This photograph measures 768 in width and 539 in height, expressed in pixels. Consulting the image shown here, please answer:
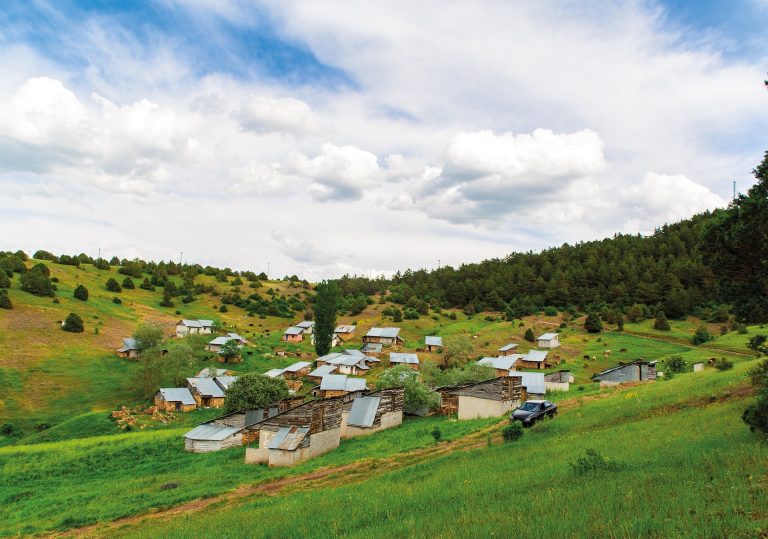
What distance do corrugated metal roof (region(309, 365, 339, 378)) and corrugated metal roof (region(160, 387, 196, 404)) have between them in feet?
56.9

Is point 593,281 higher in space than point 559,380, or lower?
higher

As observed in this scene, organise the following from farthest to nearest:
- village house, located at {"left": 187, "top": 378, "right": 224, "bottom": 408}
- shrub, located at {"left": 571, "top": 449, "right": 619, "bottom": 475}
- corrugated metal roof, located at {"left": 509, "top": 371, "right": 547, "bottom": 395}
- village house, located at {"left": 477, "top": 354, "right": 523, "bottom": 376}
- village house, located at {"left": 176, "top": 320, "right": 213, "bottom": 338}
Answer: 1. village house, located at {"left": 176, "top": 320, "right": 213, "bottom": 338}
2. village house, located at {"left": 477, "top": 354, "right": 523, "bottom": 376}
3. village house, located at {"left": 187, "top": 378, "right": 224, "bottom": 408}
4. corrugated metal roof, located at {"left": 509, "top": 371, "right": 547, "bottom": 395}
5. shrub, located at {"left": 571, "top": 449, "right": 619, "bottom": 475}

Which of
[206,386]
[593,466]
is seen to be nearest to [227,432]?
[206,386]

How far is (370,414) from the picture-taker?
1646 inches

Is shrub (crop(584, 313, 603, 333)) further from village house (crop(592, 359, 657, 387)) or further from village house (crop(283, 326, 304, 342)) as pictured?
village house (crop(283, 326, 304, 342))

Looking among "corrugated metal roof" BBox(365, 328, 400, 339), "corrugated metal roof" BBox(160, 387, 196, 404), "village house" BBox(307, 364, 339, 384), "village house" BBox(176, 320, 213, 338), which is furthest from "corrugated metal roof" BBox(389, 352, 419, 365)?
"village house" BBox(176, 320, 213, 338)

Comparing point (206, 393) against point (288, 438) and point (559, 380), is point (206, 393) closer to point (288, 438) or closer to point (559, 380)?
point (288, 438)

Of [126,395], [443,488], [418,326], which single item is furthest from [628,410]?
[418,326]

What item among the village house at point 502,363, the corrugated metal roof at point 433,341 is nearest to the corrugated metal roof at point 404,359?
the corrugated metal roof at point 433,341

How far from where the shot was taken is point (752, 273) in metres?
17.3

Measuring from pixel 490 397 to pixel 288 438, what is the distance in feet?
55.0

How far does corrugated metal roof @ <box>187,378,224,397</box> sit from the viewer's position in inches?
2507

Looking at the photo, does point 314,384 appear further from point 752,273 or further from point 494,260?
point 494,260

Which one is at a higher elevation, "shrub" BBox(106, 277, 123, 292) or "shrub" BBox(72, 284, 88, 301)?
"shrub" BBox(106, 277, 123, 292)
